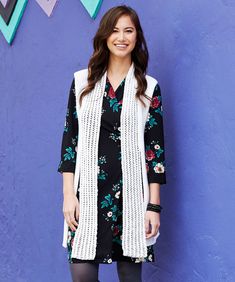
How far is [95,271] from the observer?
2797 mm

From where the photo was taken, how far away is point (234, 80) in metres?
2.69

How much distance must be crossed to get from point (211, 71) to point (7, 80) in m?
2.13

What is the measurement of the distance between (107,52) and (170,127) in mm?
501

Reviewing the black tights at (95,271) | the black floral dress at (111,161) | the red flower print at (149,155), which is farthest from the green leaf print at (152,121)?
the black tights at (95,271)

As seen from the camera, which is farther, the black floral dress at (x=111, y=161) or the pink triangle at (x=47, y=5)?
the pink triangle at (x=47, y=5)

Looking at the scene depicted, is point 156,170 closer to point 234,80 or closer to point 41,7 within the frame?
point 234,80

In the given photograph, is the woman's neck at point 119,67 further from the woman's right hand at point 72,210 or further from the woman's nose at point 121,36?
the woman's right hand at point 72,210

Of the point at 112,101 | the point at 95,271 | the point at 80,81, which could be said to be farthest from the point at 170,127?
→ the point at 95,271

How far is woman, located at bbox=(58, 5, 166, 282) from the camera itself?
109 inches

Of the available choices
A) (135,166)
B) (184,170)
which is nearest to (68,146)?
(135,166)

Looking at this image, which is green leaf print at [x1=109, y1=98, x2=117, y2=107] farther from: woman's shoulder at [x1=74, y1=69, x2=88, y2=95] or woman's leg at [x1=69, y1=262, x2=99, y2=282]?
woman's leg at [x1=69, y1=262, x2=99, y2=282]

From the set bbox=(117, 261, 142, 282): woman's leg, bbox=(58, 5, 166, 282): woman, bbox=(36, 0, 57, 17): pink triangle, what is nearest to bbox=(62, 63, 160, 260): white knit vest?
bbox=(58, 5, 166, 282): woman

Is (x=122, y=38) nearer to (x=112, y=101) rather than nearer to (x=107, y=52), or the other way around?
(x=107, y=52)

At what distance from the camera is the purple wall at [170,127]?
2.78 meters
